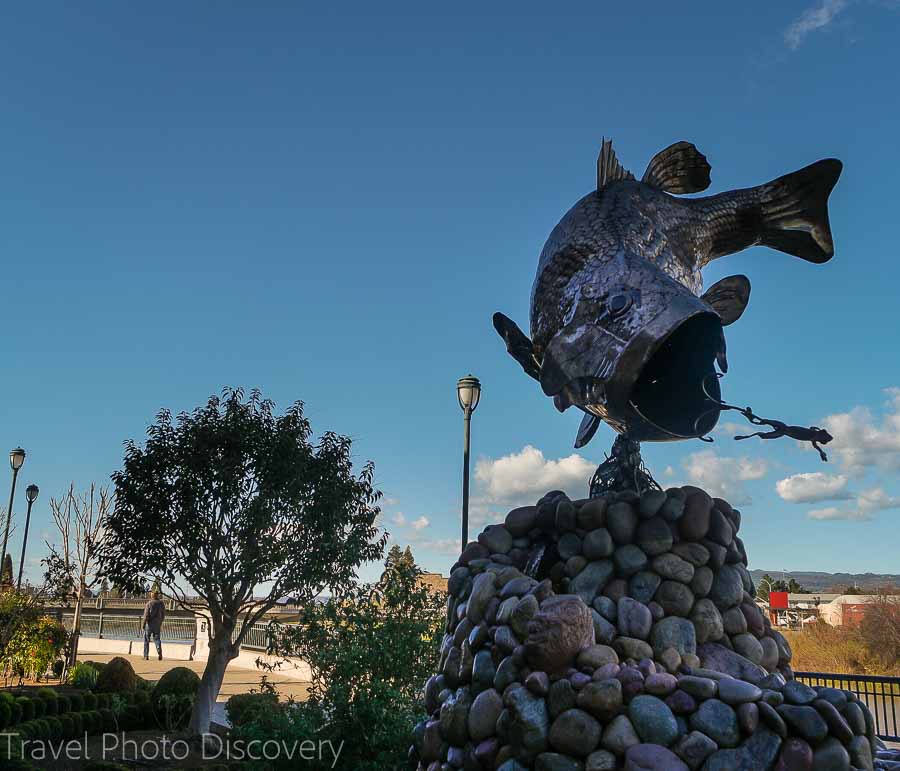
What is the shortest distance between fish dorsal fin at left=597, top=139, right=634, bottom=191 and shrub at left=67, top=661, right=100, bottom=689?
14.3 m

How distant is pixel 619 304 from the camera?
5.05m

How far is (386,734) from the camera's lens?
757 centimetres

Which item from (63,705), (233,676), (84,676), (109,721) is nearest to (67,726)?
(109,721)

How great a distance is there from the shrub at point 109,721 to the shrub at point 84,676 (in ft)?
11.4

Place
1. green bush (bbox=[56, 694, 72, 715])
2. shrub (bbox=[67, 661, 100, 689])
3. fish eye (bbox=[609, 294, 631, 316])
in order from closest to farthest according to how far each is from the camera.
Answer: fish eye (bbox=[609, 294, 631, 316])
green bush (bbox=[56, 694, 72, 715])
shrub (bbox=[67, 661, 100, 689])

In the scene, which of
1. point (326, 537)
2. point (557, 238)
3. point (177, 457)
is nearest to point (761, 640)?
point (557, 238)

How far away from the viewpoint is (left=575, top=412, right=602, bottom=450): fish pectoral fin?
648 cm

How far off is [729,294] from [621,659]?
11.8 ft

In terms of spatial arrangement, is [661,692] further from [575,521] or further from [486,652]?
[575,521]

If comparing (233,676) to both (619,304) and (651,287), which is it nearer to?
(619,304)

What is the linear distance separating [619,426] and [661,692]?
241cm

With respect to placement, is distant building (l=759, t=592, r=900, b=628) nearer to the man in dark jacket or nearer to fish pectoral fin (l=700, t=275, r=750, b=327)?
the man in dark jacket

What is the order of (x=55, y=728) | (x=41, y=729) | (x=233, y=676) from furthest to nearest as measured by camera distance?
(x=233, y=676), (x=55, y=728), (x=41, y=729)

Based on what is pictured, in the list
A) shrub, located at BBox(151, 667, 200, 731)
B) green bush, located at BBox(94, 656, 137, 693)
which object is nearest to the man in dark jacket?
green bush, located at BBox(94, 656, 137, 693)
